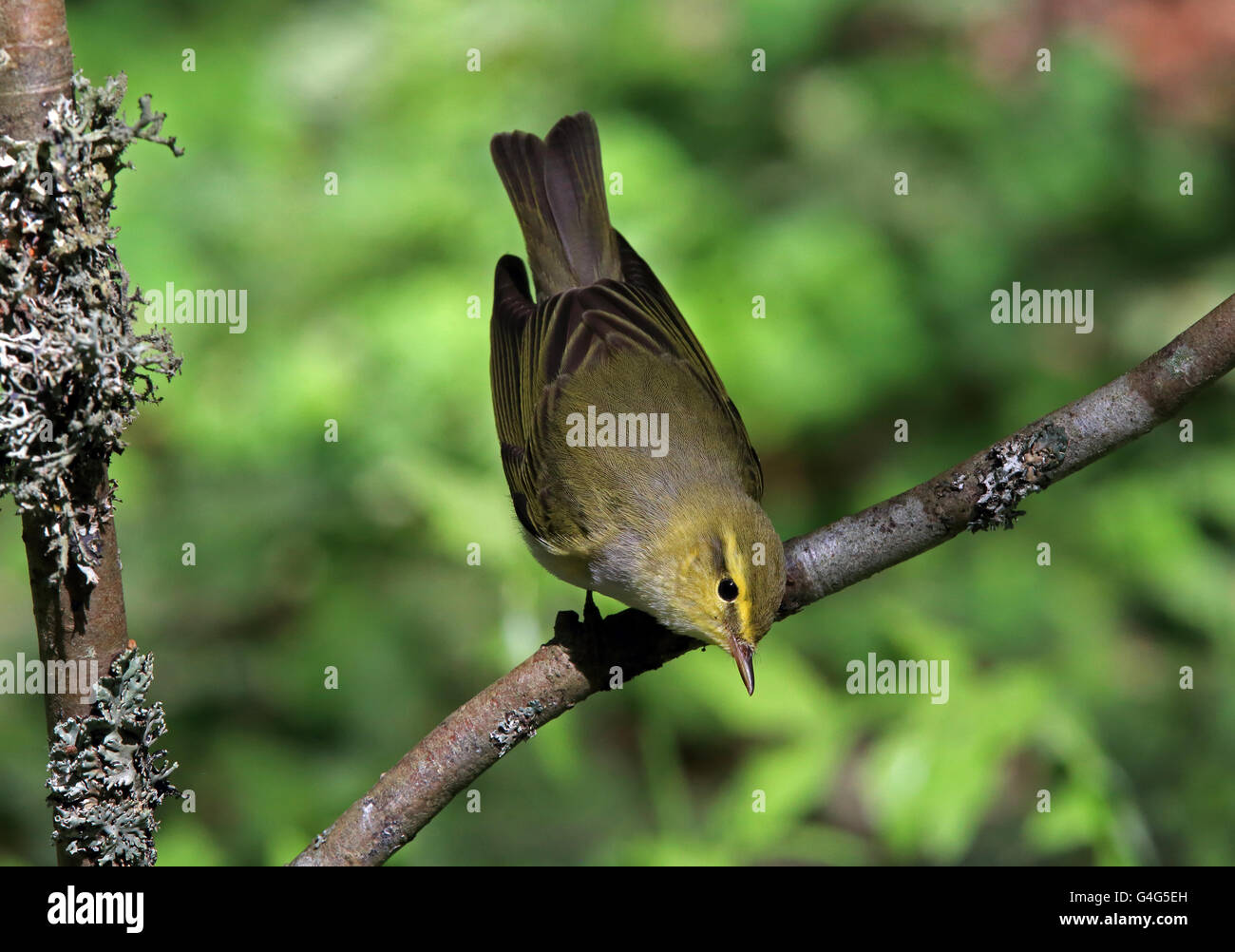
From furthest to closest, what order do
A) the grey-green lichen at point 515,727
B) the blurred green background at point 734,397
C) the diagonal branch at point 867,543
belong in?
the blurred green background at point 734,397 → the grey-green lichen at point 515,727 → the diagonal branch at point 867,543

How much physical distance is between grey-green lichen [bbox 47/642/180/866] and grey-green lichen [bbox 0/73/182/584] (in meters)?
0.23

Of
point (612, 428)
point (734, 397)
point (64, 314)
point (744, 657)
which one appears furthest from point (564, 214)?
point (64, 314)

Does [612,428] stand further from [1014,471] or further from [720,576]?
[1014,471]

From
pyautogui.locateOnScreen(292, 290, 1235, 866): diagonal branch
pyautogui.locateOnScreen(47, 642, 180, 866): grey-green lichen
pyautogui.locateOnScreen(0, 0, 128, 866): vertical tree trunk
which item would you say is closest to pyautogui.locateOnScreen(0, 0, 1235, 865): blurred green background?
pyautogui.locateOnScreen(292, 290, 1235, 866): diagonal branch

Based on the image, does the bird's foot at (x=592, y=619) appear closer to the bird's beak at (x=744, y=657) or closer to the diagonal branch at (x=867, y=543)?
the diagonal branch at (x=867, y=543)

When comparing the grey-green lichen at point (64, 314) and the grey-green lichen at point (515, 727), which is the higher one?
the grey-green lichen at point (64, 314)

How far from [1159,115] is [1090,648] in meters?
2.82

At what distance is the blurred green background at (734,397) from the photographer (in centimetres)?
391

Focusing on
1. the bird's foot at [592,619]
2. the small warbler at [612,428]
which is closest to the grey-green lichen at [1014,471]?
the small warbler at [612,428]

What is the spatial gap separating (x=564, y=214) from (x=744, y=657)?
1703 mm

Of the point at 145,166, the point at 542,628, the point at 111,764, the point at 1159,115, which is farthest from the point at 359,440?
the point at 1159,115

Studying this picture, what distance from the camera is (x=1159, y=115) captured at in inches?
241

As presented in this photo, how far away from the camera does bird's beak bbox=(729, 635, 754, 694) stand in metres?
3.02
